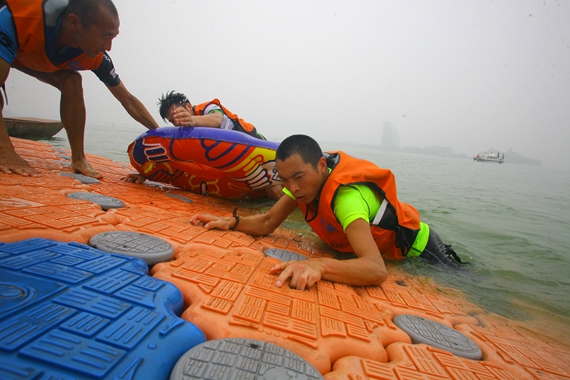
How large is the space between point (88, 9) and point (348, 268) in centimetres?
291

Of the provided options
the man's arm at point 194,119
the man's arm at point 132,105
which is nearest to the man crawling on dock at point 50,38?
the man's arm at point 132,105

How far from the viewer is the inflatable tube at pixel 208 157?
301 cm

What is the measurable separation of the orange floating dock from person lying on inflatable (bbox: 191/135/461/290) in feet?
0.34

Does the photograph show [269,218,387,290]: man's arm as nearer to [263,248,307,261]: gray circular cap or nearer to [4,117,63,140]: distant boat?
[263,248,307,261]: gray circular cap

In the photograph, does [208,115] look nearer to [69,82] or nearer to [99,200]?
[69,82]

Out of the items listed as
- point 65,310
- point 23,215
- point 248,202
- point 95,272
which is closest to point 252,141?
point 248,202

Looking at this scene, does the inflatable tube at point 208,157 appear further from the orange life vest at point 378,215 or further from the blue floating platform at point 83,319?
the blue floating platform at point 83,319

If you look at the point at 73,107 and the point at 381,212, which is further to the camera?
the point at 73,107

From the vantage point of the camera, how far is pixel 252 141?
3098mm

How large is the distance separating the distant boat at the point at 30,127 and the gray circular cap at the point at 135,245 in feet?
25.3

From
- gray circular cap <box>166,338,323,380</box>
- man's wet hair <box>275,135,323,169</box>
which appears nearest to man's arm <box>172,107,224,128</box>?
man's wet hair <box>275,135,323,169</box>

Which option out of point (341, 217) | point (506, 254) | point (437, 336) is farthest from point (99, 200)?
point (506, 254)

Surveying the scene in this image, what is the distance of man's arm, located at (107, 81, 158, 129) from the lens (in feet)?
11.7

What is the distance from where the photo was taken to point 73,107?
323 centimetres
